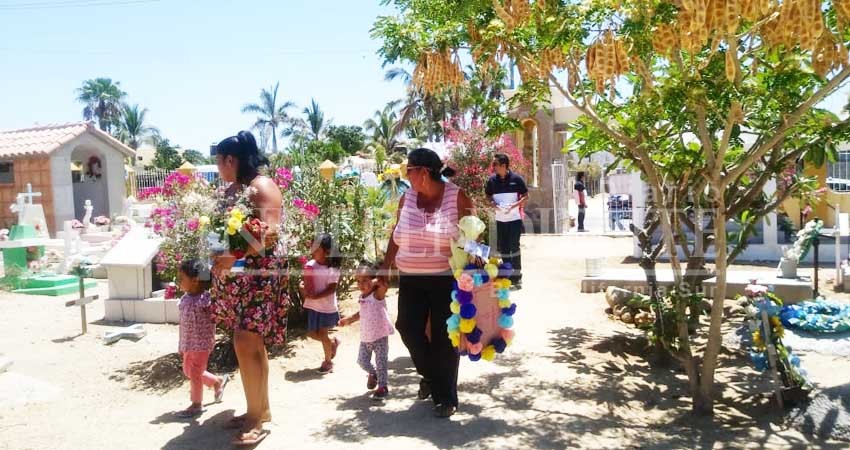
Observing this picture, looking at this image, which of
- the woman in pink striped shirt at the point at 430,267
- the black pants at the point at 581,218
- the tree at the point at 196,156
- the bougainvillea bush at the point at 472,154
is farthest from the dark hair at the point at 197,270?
the tree at the point at 196,156

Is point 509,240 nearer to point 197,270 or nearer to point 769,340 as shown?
point 769,340

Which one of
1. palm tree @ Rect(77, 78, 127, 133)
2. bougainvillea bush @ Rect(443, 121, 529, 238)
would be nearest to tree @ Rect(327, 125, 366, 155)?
palm tree @ Rect(77, 78, 127, 133)

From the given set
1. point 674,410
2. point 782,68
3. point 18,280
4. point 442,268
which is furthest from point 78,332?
point 782,68

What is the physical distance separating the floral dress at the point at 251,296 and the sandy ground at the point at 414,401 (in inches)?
27.9

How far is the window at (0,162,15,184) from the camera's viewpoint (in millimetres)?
18909

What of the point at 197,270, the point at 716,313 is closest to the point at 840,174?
the point at 716,313

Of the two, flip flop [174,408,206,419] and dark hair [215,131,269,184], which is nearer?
dark hair [215,131,269,184]

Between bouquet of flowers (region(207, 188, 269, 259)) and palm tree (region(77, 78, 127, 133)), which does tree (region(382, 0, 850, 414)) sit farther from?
palm tree (region(77, 78, 127, 133))

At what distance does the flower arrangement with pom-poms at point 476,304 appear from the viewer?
155 inches

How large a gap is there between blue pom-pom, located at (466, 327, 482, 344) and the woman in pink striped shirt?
20cm

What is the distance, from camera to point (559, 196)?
15906 millimetres

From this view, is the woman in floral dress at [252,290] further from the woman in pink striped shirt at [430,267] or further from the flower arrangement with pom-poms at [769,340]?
the flower arrangement with pom-poms at [769,340]

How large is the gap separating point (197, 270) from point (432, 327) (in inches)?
66.2

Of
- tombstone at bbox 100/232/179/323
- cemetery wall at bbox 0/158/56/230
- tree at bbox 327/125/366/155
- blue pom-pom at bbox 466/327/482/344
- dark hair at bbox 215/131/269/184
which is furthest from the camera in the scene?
tree at bbox 327/125/366/155
